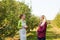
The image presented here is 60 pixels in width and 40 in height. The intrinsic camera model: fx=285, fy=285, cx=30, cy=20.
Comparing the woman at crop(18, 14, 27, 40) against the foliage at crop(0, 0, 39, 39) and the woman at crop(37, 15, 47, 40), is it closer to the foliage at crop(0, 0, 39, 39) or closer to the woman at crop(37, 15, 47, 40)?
the woman at crop(37, 15, 47, 40)

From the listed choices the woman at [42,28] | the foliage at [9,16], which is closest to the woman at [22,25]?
the woman at [42,28]

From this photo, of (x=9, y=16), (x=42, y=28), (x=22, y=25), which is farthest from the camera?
(x=9, y=16)

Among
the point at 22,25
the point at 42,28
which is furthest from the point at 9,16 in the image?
the point at 22,25

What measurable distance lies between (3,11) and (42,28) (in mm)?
11037

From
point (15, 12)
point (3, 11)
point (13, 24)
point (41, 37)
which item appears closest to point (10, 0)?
point (15, 12)

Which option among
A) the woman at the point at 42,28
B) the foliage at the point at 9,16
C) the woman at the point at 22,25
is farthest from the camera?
the foliage at the point at 9,16

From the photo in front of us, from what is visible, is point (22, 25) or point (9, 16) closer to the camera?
point (22, 25)

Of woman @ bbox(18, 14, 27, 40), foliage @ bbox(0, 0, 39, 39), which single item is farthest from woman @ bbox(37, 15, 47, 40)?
foliage @ bbox(0, 0, 39, 39)

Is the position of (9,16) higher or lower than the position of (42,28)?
higher

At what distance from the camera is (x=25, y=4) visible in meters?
37.3

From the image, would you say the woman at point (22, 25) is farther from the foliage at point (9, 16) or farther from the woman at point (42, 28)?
the foliage at point (9, 16)

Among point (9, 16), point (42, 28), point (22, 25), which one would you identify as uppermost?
point (9, 16)

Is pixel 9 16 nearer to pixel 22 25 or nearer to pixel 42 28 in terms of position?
pixel 42 28

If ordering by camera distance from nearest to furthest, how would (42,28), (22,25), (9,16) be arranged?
(22,25), (42,28), (9,16)
